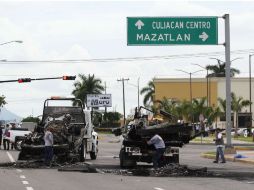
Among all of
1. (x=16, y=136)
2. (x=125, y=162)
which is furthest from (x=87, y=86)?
(x=125, y=162)

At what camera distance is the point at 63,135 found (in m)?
28.8

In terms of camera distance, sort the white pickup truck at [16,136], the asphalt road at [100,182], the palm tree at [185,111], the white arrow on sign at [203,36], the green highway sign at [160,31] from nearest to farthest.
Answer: the asphalt road at [100,182], the green highway sign at [160,31], the white arrow on sign at [203,36], the white pickup truck at [16,136], the palm tree at [185,111]

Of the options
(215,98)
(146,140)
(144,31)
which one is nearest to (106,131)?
(215,98)

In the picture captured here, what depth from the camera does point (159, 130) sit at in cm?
2638

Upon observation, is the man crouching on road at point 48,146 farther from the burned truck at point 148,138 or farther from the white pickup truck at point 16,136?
the white pickup truck at point 16,136

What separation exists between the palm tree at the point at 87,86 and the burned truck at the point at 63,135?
3595 inches

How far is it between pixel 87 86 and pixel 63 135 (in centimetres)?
9555

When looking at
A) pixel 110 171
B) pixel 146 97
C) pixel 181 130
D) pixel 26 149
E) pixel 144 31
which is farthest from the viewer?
pixel 146 97

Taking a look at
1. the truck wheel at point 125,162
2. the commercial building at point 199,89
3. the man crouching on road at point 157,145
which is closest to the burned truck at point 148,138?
the truck wheel at point 125,162

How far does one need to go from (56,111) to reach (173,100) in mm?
81363

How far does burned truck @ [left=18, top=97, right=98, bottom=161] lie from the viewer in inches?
1113

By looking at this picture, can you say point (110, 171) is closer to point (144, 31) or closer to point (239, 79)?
point (144, 31)

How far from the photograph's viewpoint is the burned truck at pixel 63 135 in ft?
92.8

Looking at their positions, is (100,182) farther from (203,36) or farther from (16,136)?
(16,136)
